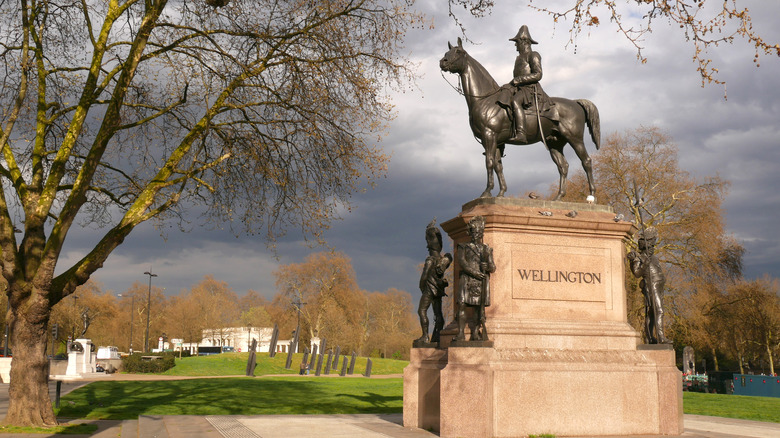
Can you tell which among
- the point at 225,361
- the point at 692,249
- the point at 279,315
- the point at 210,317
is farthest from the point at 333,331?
the point at 692,249

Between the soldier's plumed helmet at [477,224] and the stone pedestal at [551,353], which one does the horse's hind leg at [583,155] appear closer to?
the stone pedestal at [551,353]

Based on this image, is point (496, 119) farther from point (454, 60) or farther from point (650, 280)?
point (650, 280)

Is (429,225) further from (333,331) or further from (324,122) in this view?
(333,331)

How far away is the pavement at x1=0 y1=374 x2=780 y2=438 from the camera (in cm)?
998

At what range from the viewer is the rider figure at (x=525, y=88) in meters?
11.9

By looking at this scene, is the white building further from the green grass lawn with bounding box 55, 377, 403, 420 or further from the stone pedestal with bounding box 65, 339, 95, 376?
the green grass lawn with bounding box 55, 377, 403, 420

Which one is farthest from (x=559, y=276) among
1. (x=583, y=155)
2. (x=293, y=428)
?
(x=293, y=428)

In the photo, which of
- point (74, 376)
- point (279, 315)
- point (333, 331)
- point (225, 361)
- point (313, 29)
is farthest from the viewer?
point (279, 315)

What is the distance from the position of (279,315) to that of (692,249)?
55.5 m

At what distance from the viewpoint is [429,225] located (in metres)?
11.9

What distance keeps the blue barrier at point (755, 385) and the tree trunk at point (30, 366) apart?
30.6 meters

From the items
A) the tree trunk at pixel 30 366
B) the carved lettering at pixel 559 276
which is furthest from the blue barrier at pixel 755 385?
the tree trunk at pixel 30 366

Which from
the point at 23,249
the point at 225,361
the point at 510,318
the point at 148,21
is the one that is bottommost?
the point at 225,361

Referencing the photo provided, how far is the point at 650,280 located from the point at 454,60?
16.3 feet
